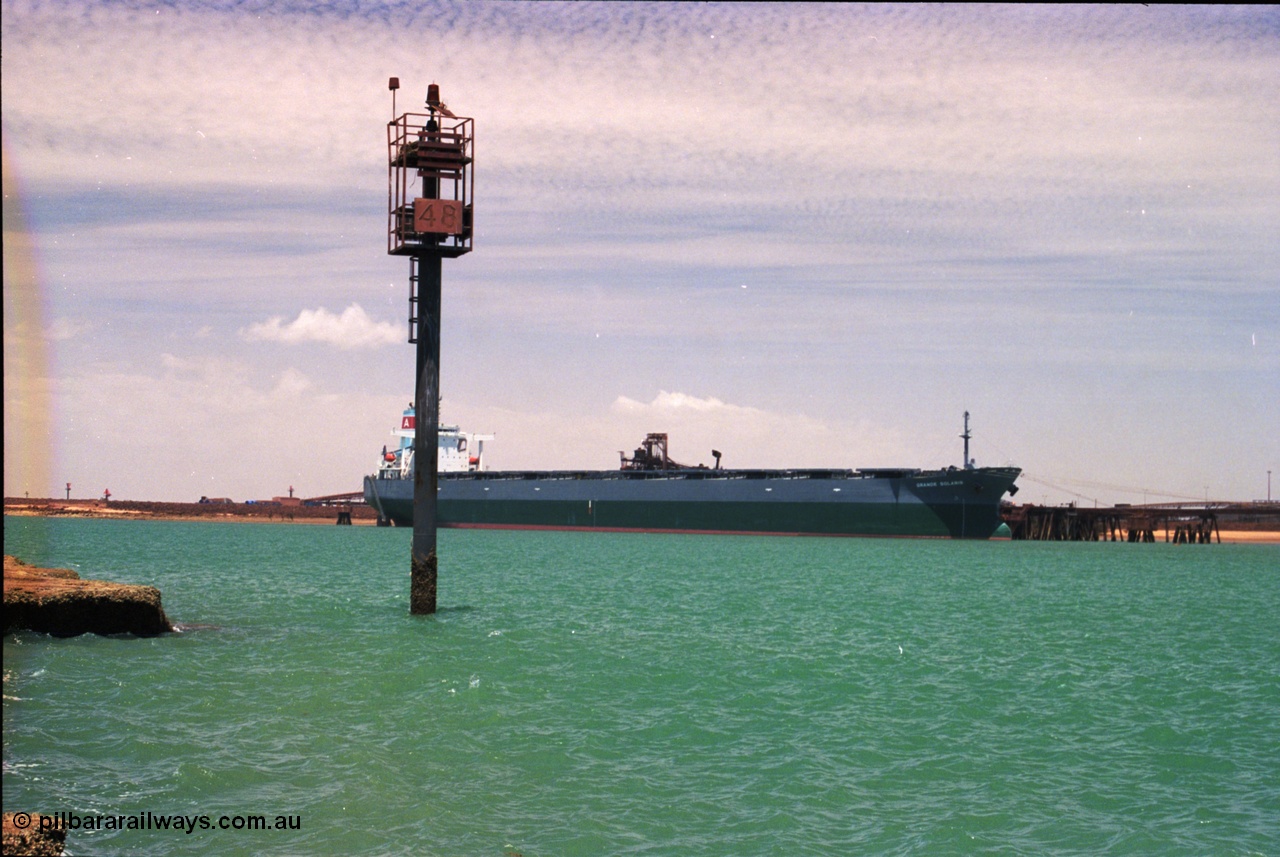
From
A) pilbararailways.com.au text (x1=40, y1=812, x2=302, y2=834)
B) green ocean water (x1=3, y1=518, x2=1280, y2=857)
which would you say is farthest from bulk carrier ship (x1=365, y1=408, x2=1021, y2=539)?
pilbararailways.com.au text (x1=40, y1=812, x2=302, y2=834)

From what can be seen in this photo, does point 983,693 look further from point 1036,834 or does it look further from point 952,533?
point 952,533

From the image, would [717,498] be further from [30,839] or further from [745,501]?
[30,839]

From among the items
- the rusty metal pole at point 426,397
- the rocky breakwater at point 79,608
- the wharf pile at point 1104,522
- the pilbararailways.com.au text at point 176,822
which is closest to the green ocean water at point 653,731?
the pilbararailways.com.au text at point 176,822

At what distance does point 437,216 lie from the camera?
20.2m

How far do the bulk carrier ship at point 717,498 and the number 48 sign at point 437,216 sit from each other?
168ft

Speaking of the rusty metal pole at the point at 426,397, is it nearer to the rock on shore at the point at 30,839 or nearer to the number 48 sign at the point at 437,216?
the number 48 sign at the point at 437,216

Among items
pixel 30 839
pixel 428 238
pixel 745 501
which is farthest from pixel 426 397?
pixel 745 501

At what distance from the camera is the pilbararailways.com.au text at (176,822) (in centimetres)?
859

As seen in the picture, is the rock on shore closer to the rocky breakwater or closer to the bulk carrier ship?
the rocky breakwater

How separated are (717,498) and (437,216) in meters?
53.6

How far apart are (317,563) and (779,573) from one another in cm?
1913

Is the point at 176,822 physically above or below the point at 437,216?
below

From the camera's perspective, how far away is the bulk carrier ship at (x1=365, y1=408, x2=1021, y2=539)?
6812 cm

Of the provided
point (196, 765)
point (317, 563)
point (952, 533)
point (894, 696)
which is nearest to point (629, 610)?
point (894, 696)
